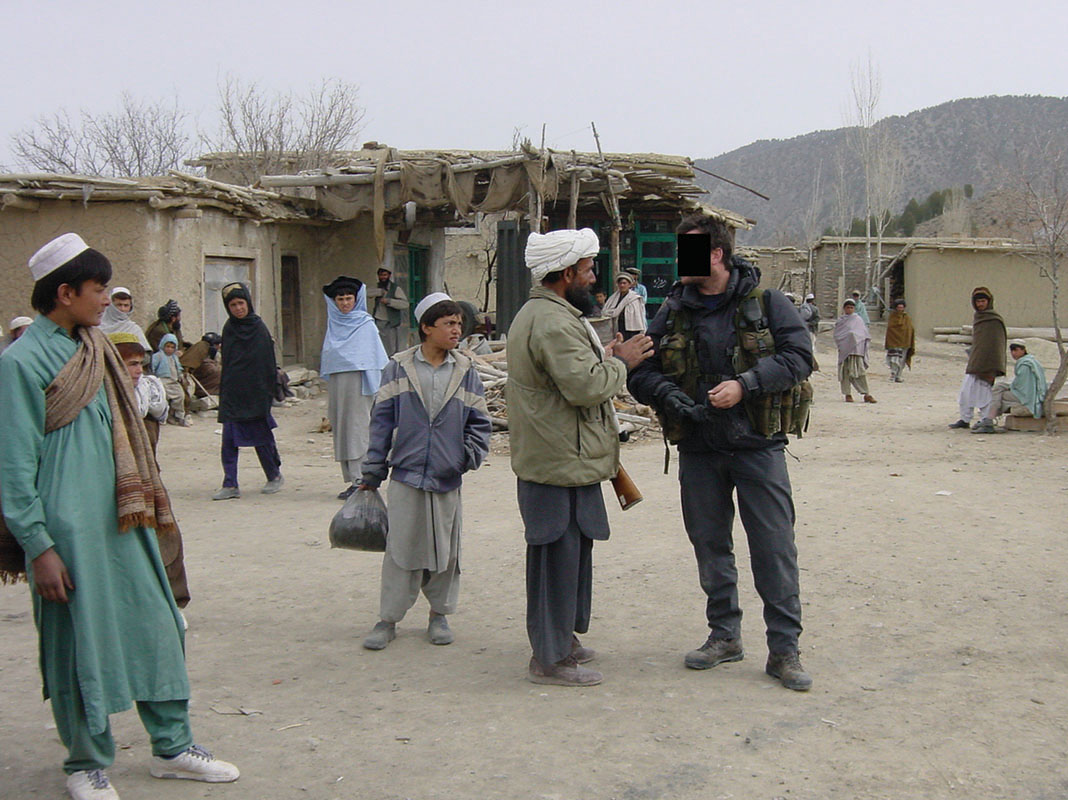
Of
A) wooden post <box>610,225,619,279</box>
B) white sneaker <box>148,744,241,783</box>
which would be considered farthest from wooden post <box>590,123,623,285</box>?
white sneaker <box>148,744,241,783</box>

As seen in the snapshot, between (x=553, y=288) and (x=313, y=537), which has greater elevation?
(x=553, y=288)

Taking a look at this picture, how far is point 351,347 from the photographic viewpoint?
7.75m

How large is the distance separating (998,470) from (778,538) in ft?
18.1

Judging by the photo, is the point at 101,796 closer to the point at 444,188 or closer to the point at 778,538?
the point at 778,538

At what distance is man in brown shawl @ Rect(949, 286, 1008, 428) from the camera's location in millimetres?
11188

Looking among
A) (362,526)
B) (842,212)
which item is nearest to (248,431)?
(362,526)

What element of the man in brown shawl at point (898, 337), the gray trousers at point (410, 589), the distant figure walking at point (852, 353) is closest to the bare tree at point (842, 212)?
the man in brown shawl at point (898, 337)

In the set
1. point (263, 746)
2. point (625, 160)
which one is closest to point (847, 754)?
point (263, 746)

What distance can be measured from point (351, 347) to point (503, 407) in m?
4.00

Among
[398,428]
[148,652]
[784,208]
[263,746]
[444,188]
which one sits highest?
[784,208]

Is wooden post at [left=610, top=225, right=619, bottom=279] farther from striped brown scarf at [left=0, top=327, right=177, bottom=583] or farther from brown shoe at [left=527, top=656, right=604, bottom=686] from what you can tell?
striped brown scarf at [left=0, top=327, right=177, bottom=583]

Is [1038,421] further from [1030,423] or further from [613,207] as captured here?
[613,207]

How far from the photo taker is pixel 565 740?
11.4ft

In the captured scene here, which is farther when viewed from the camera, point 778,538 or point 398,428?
point 398,428
